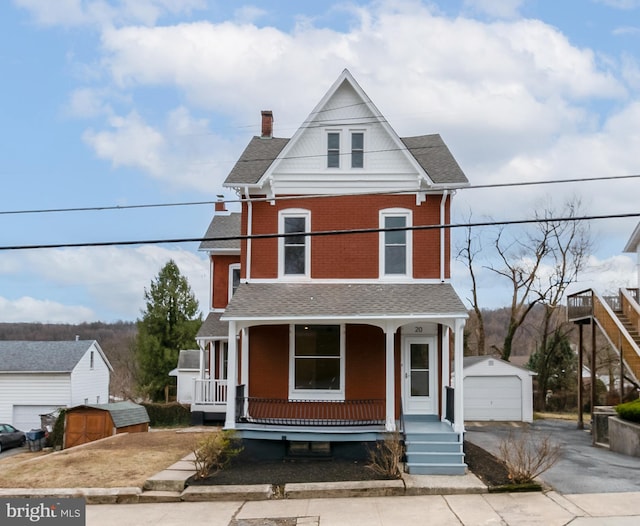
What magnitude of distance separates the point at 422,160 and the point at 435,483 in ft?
29.5

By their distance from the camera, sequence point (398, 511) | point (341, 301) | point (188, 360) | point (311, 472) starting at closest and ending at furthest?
point (398, 511), point (311, 472), point (341, 301), point (188, 360)

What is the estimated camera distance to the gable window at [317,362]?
16.7 metres

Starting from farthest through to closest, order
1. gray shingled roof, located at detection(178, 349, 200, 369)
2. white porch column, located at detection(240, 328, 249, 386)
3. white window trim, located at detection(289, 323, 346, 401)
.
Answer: gray shingled roof, located at detection(178, 349, 200, 369)
white window trim, located at detection(289, 323, 346, 401)
white porch column, located at detection(240, 328, 249, 386)

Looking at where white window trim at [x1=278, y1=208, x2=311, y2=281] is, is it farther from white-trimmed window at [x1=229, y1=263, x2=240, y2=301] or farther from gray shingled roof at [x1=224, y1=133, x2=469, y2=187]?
white-trimmed window at [x1=229, y1=263, x2=240, y2=301]

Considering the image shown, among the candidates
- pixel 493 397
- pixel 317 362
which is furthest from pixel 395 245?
pixel 493 397

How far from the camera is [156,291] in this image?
39438mm

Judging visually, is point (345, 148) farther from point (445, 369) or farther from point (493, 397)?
point (493, 397)

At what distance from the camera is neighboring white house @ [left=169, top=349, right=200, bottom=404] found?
37281 millimetres

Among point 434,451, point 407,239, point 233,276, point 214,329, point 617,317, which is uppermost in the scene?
point 407,239

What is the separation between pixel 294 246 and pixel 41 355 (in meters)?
25.9

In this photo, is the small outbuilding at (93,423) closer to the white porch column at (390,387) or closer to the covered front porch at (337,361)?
the covered front porch at (337,361)

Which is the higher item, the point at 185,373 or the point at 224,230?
the point at 224,230

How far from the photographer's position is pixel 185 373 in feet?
123

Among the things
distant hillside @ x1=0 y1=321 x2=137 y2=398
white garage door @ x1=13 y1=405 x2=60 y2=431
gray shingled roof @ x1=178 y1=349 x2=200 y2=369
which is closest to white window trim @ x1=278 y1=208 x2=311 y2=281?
gray shingled roof @ x1=178 y1=349 x2=200 y2=369
